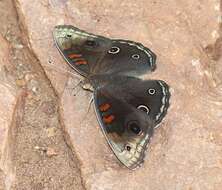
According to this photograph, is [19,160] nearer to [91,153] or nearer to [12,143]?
[12,143]

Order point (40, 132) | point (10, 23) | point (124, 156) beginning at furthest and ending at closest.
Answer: point (10, 23)
point (40, 132)
point (124, 156)

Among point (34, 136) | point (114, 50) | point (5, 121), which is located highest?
point (114, 50)

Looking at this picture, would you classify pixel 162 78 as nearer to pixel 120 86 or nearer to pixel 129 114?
pixel 120 86

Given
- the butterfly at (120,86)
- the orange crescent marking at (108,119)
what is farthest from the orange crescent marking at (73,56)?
the orange crescent marking at (108,119)

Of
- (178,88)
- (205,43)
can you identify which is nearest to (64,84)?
(178,88)

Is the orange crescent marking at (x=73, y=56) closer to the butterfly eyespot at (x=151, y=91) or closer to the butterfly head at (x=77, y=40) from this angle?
the butterfly head at (x=77, y=40)

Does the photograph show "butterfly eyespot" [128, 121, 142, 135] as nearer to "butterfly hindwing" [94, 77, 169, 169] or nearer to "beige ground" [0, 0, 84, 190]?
"butterfly hindwing" [94, 77, 169, 169]

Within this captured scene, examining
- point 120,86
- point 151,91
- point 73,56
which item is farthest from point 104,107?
point 73,56
